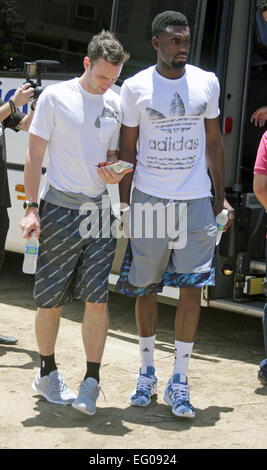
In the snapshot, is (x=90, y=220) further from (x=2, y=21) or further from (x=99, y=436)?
(x=2, y=21)

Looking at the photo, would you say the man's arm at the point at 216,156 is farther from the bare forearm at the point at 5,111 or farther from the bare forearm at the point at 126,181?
the bare forearm at the point at 5,111

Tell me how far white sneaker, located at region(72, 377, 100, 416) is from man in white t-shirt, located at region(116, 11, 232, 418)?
0.95 feet

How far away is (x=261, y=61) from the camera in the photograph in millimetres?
5703

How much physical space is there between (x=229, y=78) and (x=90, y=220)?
175 cm

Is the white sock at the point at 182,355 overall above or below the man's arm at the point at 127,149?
below

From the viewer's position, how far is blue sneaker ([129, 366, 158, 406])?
169 inches

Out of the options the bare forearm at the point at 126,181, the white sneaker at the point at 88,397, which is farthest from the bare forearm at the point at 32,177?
the white sneaker at the point at 88,397

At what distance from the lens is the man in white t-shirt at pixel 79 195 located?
4.00 metres

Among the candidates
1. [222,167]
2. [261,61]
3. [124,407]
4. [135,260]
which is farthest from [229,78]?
[124,407]

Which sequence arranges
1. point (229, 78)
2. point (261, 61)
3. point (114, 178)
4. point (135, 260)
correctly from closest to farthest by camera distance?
point (114, 178)
point (135, 260)
point (229, 78)
point (261, 61)

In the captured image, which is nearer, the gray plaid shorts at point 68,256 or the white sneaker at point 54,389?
the gray plaid shorts at point 68,256

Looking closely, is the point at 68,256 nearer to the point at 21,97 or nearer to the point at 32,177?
the point at 32,177

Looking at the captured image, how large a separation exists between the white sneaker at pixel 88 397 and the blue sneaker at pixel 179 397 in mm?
380

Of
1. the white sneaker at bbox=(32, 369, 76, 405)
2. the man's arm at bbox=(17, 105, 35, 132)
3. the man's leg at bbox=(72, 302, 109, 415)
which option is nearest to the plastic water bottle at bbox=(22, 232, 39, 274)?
the man's leg at bbox=(72, 302, 109, 415)
